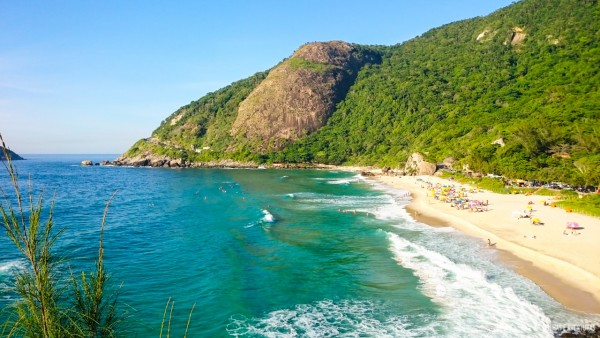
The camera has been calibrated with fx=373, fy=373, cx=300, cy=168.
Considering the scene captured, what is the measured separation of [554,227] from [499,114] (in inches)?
3239

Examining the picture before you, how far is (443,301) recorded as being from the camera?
74.2ft

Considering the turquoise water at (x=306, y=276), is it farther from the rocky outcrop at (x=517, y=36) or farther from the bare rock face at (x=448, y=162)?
the rocky outcrop at (x=517, y=36)

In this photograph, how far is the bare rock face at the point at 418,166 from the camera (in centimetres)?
9656

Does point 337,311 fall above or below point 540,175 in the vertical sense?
below

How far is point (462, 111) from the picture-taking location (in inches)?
5118

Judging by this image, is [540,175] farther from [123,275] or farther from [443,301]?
[123,275]

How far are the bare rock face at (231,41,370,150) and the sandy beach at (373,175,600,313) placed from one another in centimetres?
12576

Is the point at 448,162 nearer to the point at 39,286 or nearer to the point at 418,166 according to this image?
the point at 418,166

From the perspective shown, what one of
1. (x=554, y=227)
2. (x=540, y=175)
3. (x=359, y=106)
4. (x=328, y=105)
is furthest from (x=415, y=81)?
(x=554, y=227)

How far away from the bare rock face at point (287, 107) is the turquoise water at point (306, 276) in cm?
12702

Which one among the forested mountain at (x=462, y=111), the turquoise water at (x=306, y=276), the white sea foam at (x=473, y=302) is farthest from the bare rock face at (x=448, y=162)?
the white sea foam at (x=473, y=302)

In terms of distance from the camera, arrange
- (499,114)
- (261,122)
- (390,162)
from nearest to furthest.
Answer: (499,114) → (390,162) → (261,122)

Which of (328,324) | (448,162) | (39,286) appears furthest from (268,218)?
(448,162)

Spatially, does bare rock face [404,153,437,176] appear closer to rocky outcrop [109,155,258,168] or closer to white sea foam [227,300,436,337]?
rocky outcrop [109,155,258,168]
